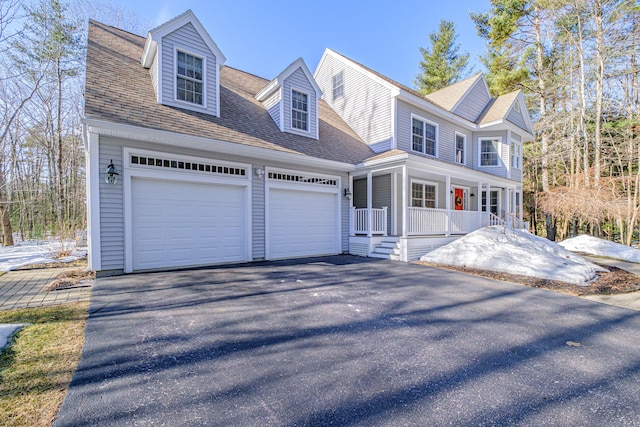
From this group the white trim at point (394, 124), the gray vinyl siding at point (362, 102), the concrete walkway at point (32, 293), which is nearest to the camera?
the concrete walkway at point (32, 293)

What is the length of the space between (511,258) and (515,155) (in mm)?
9270

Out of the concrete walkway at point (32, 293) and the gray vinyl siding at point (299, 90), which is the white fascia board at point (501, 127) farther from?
the concrete walkway at point (32, 293)

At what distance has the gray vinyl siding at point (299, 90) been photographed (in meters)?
9.47

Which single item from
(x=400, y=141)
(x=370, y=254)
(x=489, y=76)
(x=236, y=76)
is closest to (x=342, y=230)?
(x=370, y=254)

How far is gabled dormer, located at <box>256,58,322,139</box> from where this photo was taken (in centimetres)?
943

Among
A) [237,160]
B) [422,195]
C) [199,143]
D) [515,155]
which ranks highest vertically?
[515,155]

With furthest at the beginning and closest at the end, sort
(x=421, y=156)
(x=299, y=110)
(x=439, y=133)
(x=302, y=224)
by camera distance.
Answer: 1. (x=439, y=133)
2. (x=421, y=156)
3. (x=299, y=110)
4. (x=302, y=224)

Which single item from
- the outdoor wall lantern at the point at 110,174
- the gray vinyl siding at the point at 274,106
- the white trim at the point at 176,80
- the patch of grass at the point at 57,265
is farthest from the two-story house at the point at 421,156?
the patch of grass at the point at 57,265

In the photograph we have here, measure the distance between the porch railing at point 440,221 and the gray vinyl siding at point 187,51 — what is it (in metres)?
6.95

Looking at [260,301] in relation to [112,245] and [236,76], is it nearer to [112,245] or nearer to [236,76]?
[112,245]

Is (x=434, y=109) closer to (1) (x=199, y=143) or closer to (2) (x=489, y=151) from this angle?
(2) (x=489, y=151)

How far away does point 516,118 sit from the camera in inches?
583

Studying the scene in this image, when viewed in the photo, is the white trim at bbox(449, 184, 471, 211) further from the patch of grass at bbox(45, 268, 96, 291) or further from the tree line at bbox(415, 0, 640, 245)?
the patch of grass at bbox(45, 268, 96, 291)

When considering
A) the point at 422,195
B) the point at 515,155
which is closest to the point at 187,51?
the point at 422,195
